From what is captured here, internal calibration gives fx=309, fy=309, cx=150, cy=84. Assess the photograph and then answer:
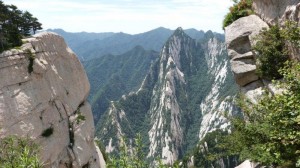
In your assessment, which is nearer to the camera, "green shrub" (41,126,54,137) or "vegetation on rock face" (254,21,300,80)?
"vegetation on rock face" (254,21,300,80)

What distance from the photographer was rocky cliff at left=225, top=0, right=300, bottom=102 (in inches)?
1457

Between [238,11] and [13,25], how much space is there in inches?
1462

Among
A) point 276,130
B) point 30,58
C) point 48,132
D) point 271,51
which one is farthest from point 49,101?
point 276,130

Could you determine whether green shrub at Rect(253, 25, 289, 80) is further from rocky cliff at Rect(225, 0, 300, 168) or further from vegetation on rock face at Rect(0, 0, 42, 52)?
vegetation on rock face at Rect(0, 0, 42, 52)

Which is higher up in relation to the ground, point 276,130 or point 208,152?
point 276,130

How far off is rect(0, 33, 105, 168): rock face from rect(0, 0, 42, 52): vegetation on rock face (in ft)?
5.46

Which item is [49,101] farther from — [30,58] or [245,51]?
[245,51]

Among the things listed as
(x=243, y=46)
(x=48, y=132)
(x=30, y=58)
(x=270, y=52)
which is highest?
(x=30, y=58)

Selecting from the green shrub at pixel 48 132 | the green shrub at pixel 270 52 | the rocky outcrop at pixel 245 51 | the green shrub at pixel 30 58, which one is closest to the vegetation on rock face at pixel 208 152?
the green shrub at pixel 48 132

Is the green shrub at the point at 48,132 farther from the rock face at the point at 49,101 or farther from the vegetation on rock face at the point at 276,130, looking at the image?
the vegetation on rock face at the point at 276,130

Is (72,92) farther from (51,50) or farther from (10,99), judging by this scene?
(10,99)

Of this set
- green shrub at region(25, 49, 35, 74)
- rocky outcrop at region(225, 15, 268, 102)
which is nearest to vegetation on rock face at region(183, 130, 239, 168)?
green shrub at region(25, 49, 35, 74)

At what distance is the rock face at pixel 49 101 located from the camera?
4616 centimetres

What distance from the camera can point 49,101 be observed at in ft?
172
